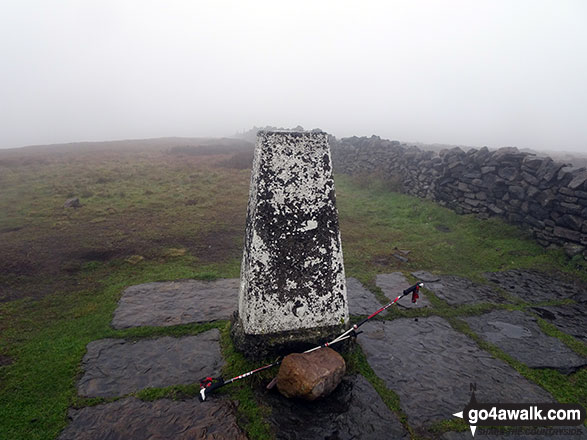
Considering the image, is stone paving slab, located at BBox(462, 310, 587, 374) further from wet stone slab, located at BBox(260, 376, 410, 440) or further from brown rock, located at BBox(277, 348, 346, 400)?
brown rock, located at BBox(277, 348, 346, 400)

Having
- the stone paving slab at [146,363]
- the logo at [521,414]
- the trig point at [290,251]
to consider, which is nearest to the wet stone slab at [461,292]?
the logo at [521,414]

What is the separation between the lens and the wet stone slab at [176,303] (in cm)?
442

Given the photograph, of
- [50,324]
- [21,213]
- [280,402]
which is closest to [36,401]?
[50,324]

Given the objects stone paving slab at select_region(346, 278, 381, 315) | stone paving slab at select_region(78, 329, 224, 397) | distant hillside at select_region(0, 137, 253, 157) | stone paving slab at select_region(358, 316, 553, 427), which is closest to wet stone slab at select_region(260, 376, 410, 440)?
stone paving slab at select_region(358, 316, 553, 427)

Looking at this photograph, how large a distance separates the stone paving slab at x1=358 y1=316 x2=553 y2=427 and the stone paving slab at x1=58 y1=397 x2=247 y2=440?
5.35 feet

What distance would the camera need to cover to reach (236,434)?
2689 millimetres

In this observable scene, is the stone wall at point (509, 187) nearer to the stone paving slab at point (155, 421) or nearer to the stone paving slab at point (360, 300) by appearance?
the stone paving slab at point (360, 300)

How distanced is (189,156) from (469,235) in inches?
795

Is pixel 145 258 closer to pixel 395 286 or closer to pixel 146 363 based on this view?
pixel 146 363

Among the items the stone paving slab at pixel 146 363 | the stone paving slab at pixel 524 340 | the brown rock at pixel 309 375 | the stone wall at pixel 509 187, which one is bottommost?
the stone paving slab at pixel 524 340

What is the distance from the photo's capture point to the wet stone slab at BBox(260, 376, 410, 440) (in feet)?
9.10

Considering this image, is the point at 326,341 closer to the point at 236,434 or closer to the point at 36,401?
the point at 236,434

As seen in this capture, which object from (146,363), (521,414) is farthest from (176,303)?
(521,414)

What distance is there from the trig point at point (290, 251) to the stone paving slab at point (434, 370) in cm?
79
